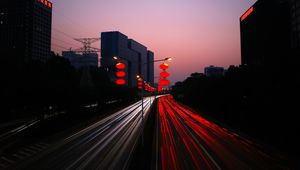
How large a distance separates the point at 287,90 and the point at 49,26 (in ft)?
584

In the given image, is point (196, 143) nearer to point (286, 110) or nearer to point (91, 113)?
point (286, 110)

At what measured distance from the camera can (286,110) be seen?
25.9 m

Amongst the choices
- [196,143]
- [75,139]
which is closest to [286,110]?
[196,143]

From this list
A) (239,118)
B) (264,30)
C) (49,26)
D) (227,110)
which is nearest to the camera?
(239,118)

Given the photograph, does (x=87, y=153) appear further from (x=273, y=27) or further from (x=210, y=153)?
(x=273, y=27)

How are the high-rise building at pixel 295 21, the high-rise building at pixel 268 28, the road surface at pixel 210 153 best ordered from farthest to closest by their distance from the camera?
1. the high-rise building at pixel 268 28
2. the high-rise building at pixel 295 21
3. the road surface at pixel 210 153

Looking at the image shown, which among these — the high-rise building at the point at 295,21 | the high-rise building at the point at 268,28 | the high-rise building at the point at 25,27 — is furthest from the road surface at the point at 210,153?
the high-rise building at the point at 25,27

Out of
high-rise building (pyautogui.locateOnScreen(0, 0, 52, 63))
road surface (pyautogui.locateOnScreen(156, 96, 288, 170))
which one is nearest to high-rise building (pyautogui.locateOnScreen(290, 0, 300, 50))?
road surface (pyautogui.locateOnScreen(156, 96, 288, 170))

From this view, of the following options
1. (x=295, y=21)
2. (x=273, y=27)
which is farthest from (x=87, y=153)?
(x=273, y=27)

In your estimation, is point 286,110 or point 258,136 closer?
point 286,110

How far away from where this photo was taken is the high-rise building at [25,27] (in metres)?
149

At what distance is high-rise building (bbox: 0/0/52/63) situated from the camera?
14938cm

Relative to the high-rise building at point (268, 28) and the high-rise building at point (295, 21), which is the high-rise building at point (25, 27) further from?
the high-rise building at point (295, 21)

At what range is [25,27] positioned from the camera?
152 metres
